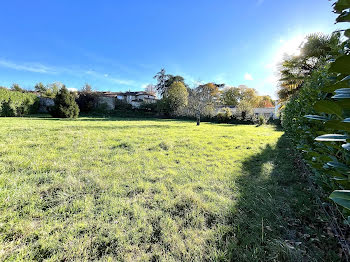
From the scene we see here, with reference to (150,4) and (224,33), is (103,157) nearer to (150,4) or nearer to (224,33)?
(150,4)

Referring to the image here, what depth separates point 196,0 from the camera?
23.1ft

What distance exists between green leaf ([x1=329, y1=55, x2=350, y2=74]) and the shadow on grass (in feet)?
5.67

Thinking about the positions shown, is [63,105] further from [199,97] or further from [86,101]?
[199,97]

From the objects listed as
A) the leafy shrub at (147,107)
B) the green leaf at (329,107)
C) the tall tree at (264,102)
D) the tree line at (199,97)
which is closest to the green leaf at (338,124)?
the green leaf at (329,107)

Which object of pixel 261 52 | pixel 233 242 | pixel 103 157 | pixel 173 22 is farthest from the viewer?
pixel 173 22

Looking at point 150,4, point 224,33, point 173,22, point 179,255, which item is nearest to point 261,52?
A: point 224,33

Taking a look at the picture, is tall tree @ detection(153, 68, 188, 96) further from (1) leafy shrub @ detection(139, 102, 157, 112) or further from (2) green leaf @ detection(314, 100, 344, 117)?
(2) green leaf @ detection(314, 100, 344, 117)

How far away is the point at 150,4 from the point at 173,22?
9.21ft

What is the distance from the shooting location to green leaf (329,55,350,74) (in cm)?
45

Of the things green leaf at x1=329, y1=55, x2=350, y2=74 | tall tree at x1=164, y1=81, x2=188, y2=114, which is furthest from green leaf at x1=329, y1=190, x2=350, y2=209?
tall tree at x1=164, y1=81, x2=188, y2=114

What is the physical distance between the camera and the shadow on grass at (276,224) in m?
1.47

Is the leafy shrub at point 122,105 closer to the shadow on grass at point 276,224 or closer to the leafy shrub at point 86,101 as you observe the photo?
the leafy shrub at point 86,101

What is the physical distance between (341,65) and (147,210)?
2277mm

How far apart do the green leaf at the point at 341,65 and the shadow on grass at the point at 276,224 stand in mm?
1729
